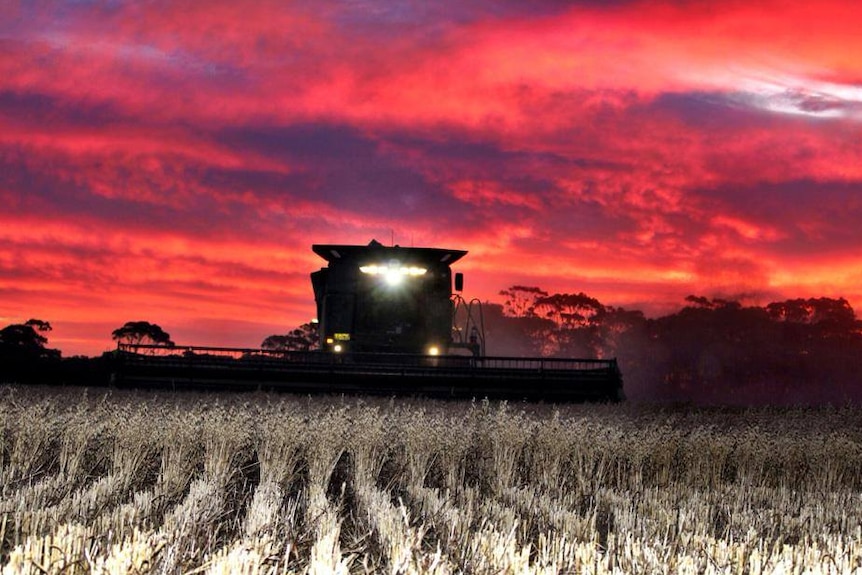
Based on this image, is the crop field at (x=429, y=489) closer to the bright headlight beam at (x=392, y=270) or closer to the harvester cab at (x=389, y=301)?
the harvester cab at (x=389, y=301)

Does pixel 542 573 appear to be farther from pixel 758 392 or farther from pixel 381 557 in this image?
pixel 758 392

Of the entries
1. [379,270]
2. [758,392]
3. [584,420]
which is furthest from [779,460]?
[758,392]

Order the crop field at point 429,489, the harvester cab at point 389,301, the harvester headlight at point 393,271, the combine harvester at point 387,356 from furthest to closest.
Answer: the harvester headlight at point 393,271
the harvester cab at point 389,301
the combine harvester at point 387,356
the crop field at point 429,489

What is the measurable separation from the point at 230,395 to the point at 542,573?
10.3 meters

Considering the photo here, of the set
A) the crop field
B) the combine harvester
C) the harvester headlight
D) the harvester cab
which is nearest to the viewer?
the crop field

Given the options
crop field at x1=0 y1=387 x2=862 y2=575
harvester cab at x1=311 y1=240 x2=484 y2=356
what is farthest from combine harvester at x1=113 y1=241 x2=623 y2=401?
crop field at x1=0 y1=387 x2=862 y2=575

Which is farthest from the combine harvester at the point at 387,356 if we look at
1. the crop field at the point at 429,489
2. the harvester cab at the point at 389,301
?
the crop field at the point at 429,489

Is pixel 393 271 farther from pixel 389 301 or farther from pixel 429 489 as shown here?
pixel 429 489

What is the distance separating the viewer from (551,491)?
306 inches

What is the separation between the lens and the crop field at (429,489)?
4.37m

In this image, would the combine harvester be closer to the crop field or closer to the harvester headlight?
the harvester headlight

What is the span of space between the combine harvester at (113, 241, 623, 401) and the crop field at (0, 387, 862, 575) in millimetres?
3418

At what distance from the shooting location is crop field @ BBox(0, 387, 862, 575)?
4.37m

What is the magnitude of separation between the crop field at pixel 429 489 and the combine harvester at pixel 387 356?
3418 millimetres
